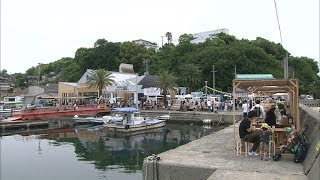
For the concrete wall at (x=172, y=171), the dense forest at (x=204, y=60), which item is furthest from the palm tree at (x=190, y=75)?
the concrete wall at (x=172, y=171)

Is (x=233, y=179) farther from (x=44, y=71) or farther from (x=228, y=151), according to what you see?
(x=44, y=71)

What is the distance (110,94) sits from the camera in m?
63.5

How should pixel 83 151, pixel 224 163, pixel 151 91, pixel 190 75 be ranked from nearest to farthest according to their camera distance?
1. pixel 224 163
2. pixel 83 151
3. pixel 151 91
4. pixel 190 75

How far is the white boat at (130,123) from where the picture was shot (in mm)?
37500

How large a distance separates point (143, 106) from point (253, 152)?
42.7 meters

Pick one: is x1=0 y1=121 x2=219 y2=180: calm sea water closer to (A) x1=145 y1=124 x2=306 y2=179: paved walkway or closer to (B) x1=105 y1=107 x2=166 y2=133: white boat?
(B) x1=105 y1=107 x2=166 y2=133: white boat

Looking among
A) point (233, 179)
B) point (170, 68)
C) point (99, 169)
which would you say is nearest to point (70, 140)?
point (99, 169)

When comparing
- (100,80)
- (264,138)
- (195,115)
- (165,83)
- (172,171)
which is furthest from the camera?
(100,80)

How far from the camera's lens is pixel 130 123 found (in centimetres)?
3816

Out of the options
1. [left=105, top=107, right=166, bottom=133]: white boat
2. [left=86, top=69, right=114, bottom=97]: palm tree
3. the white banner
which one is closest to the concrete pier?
[left=105, top=107, right=166, bottom=133]: white boat

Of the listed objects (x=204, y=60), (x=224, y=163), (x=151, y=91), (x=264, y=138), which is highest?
(x=204, y=60)

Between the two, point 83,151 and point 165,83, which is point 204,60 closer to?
point 165,83

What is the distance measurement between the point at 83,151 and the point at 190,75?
1467 inches

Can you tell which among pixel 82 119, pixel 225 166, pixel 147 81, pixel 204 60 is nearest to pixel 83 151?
pixel 82 119
